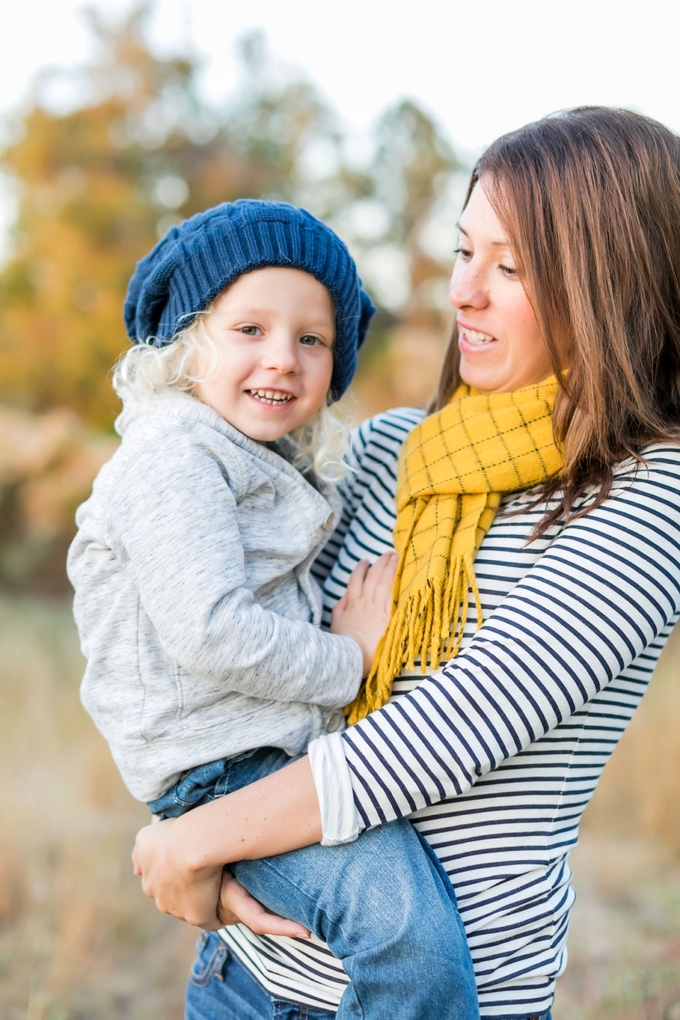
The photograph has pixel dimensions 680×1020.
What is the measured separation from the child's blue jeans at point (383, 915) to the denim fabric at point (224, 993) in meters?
0.21

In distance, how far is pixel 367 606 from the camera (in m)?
1.50

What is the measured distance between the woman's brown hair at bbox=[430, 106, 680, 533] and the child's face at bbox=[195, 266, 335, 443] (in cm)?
37

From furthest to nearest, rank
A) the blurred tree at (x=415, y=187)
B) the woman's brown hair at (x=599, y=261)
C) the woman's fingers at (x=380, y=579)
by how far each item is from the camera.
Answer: the blurred tree at (x=415, y=187) → the woman's fingers at (x=380, y=579) → the woman's brown hair at (x=599, y=261)

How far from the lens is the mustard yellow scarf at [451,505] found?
54.0 inches

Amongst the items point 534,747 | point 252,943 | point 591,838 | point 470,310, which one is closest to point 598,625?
point 534,747

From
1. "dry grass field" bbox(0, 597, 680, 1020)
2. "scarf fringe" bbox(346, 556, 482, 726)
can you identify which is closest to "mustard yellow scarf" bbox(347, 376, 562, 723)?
"scarf fringe" bbox(346, 556, 482, 726)

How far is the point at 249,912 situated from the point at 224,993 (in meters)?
0.30

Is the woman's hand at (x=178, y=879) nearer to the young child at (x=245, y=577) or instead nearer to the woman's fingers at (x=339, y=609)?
the young child at (x=245, y=577)

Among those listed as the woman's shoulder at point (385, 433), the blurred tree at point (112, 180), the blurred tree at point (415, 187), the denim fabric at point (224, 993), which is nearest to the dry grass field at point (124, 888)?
the denim fabric at point (224, 993)

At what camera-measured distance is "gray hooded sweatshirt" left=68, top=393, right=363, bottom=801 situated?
1.29 m

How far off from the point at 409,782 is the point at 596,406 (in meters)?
0.63

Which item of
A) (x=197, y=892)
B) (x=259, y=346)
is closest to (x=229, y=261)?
(x=259, y=346)

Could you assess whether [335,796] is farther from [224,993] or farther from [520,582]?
[224,993]

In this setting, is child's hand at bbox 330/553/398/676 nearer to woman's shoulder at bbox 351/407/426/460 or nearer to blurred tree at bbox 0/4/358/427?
woman's shoulder at bbox 351/407/426/460
